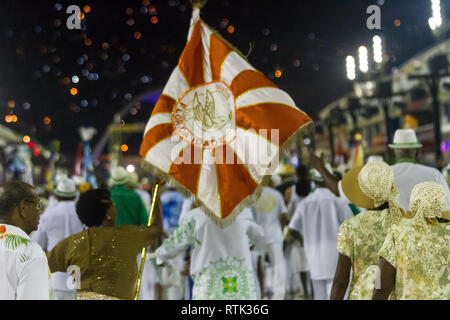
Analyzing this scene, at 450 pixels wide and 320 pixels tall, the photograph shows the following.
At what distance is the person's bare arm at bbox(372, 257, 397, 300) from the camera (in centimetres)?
414

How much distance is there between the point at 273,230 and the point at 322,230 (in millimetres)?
2585

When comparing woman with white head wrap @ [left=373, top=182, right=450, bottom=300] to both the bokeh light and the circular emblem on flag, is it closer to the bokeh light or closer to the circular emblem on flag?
the circular emblem on flag

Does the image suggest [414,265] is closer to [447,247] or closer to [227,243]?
[447,247]

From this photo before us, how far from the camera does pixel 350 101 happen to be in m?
25.7

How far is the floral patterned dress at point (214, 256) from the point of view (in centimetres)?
677

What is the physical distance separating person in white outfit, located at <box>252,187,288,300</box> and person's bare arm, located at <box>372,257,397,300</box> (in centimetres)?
720

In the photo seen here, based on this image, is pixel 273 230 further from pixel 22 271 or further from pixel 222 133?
pixel 22 271

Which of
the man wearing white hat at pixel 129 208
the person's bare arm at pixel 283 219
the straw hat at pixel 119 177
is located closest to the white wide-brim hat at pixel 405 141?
the man wearing white hat at pixel 129 208

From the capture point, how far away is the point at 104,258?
206 inches

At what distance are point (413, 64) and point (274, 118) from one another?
4903 cm

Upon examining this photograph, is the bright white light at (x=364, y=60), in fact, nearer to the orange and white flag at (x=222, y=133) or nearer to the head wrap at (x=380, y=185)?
the orange and white flag at (x=222, y=133)

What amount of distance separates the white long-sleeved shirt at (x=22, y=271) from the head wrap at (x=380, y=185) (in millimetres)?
2219

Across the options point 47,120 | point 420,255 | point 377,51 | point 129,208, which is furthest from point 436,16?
point 47,120
